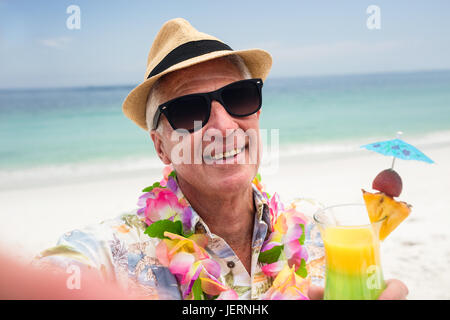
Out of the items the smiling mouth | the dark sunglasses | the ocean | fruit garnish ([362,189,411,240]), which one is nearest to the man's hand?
fruit garnish ([362,189,411,240])

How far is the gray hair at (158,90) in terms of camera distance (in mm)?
1891

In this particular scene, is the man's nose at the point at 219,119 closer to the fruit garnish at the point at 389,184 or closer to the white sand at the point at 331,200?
the fruit garnish at the point at 389,184

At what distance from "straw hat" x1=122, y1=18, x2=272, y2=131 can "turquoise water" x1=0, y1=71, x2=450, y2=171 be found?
7444 millimetres

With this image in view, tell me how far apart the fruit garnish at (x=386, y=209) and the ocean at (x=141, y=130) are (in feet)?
25.1

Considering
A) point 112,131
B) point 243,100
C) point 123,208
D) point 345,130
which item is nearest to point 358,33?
point 345,130

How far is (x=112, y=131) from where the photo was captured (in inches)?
462

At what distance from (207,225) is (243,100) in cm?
59

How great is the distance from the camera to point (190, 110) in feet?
5.74

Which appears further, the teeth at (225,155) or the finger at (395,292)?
the teeth at (225,155)

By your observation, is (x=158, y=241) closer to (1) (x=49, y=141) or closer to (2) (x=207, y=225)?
(2) (x=207, y=225)

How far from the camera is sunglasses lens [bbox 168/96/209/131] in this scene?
1738 mm

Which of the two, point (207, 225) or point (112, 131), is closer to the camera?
point (207, 225)

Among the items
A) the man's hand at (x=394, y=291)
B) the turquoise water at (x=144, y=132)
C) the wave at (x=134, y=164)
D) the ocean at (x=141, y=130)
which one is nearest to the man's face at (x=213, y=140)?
the man's hand at (x=394, y=291)
